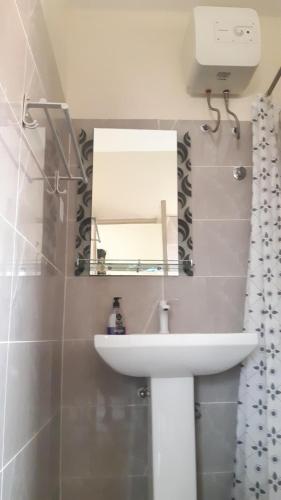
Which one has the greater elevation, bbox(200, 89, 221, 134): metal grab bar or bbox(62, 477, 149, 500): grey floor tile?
bbox(200, 89, 221, 134): metal grab bar

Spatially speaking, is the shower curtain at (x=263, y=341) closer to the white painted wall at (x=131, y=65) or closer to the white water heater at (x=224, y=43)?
the white water heater at (x=224, y=43)

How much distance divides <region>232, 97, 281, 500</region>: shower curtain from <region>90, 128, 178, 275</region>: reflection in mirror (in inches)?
14.7

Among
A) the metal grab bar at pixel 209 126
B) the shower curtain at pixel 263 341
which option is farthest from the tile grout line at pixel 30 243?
the metal grab bar at pixel 209 126

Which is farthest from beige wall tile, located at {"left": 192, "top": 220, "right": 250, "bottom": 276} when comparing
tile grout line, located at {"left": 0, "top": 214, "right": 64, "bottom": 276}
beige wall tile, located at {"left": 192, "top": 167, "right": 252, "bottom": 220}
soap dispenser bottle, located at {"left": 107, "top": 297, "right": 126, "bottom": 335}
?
tile grout line, located at {"left": 0, "top": 214, "right": 64, "bottom": 276}

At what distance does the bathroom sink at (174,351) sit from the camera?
132 cm

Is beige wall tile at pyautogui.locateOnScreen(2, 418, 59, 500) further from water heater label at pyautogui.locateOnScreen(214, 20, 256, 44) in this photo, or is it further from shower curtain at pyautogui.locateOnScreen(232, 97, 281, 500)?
water heater label at pyautogui.locateOnScreen(214, 20, 256, 44)

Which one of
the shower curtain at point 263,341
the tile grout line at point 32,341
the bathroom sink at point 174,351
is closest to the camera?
the tile grout line at point 32,341

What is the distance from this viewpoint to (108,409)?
1.72 meters

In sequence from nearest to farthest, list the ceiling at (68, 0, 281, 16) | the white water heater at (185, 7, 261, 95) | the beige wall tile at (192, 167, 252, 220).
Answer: the white water heater at (185, 7, 261, 95) → the beige wall tile at (192, 167, 252, 220) → the ceiling at (68, 0, 281, 16)

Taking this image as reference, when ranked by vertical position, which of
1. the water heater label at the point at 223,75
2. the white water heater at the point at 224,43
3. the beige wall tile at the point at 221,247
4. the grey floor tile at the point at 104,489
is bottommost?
the grey floor tile at the point at 104,489

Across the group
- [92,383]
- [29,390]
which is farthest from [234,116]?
[29,390]

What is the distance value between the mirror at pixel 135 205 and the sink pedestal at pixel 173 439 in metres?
0.54

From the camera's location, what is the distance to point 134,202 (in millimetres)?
1905

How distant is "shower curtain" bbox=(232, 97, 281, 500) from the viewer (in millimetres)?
1544
